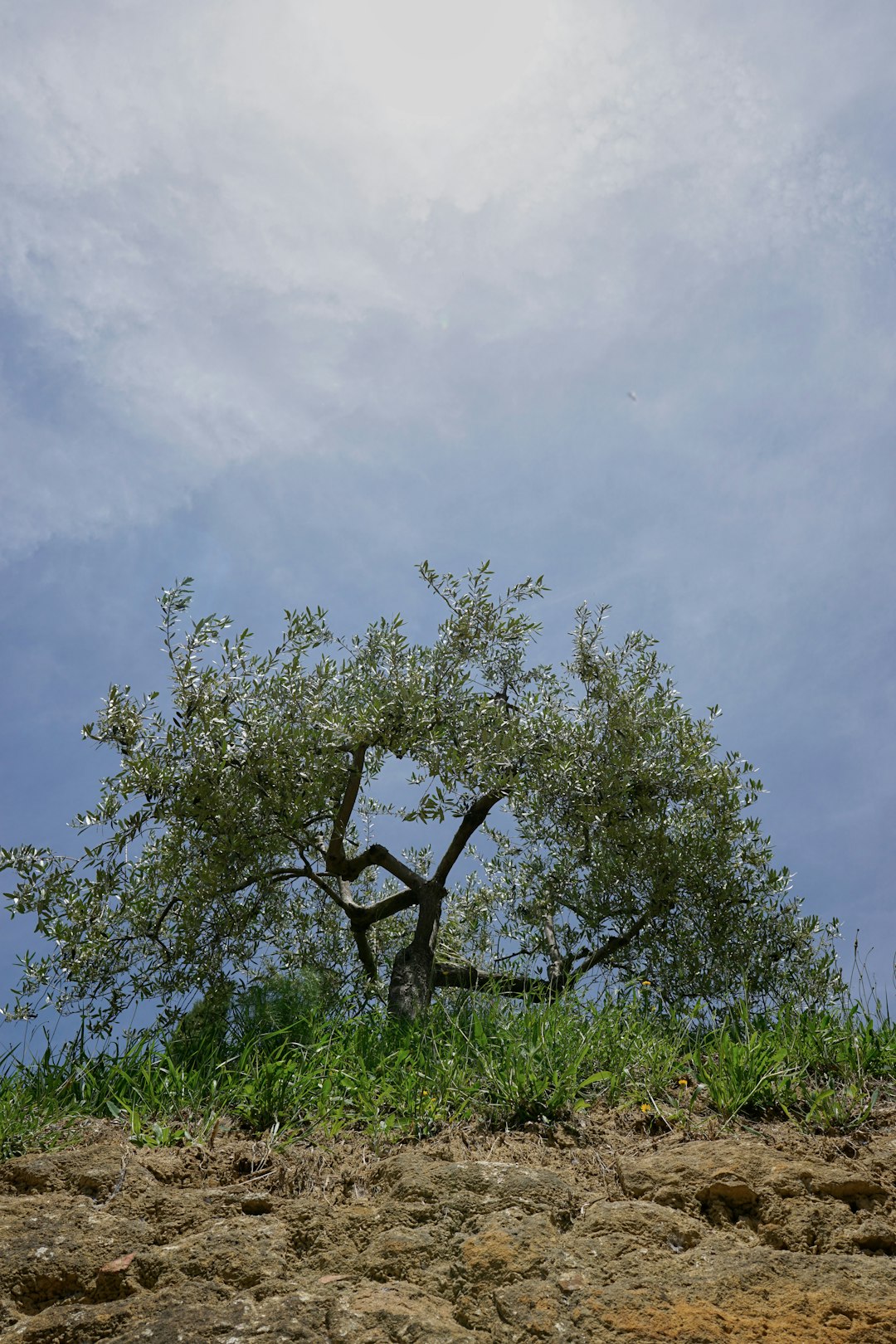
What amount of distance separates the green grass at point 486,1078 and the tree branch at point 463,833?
3.46 m

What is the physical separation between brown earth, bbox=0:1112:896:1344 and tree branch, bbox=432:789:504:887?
18.2 ft

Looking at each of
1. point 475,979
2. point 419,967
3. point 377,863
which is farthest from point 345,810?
point 475,979

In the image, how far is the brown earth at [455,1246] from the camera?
11.3 ft

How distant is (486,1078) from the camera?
18.4ft

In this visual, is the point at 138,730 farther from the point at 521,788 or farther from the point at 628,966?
the point at 628,966

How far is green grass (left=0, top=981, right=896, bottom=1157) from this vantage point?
5.34 metres

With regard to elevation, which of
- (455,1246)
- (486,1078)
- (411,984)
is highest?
(411,984)

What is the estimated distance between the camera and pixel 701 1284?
3.54 metres

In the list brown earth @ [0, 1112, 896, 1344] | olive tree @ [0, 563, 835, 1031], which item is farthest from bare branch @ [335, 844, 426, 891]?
brown earth @ [0, 1112, 896, 1344]

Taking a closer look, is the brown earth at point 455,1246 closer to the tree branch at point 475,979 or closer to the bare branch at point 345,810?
the tree branch at point 475,979

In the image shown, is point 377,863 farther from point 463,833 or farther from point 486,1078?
Result: point 486,1078

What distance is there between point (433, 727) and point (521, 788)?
1.17 metres

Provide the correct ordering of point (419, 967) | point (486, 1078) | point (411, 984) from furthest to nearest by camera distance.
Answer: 1. point (419, 967)
2. point (411, 984)
3. point (486, 1078)

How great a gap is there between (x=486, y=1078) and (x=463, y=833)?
4865 millimetres
